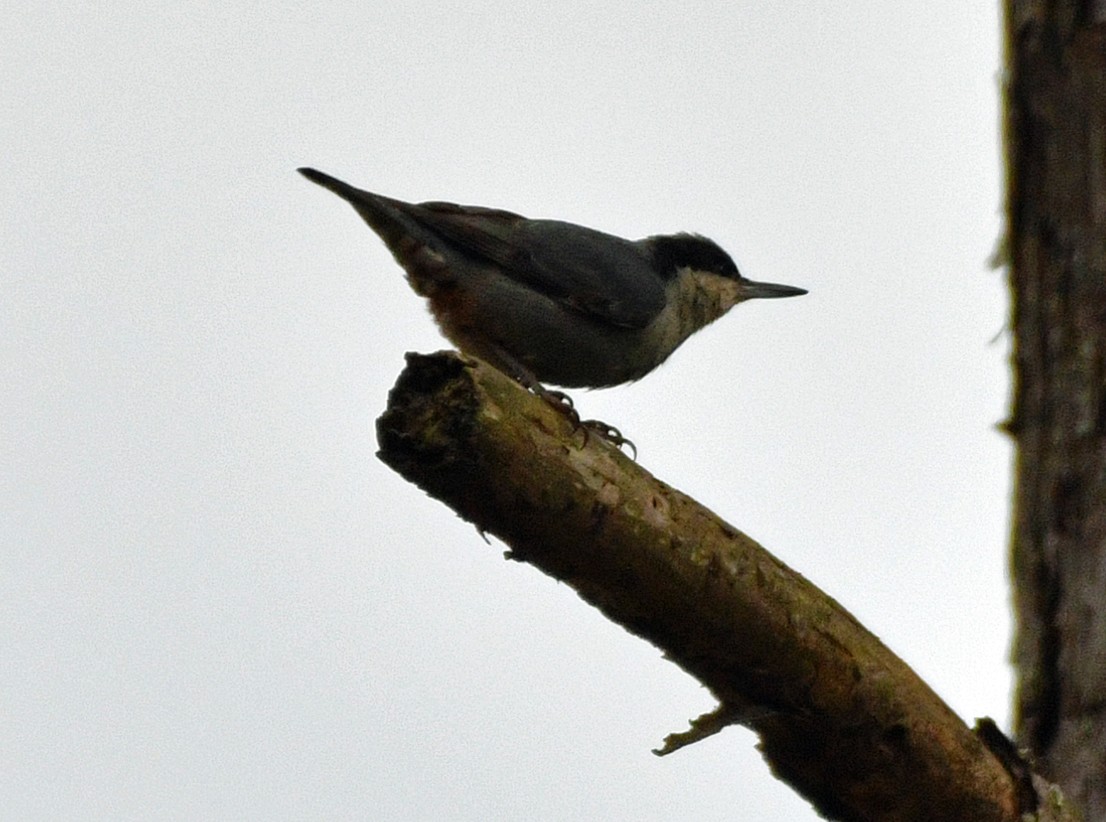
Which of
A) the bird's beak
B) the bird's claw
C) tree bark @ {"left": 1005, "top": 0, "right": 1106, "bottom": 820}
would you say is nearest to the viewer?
tree bark @ {"left": 1005, "top": 0, "right": 1106, "bottom": 820}

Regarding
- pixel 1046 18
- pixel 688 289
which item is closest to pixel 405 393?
pixel 1046 18

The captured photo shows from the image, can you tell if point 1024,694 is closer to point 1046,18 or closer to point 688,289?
point 1046,18

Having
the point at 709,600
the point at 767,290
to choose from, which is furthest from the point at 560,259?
the point at 709,600

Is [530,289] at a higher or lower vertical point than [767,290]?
lower

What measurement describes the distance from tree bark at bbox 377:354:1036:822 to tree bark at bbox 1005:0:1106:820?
18 cm

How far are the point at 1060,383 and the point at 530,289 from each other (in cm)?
240

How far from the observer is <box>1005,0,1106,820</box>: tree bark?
133 inches

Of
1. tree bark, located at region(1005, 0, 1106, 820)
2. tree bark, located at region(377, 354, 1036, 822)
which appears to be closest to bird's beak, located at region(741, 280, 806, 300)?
tree bark, located at region(1005, 0, 1106, 820)

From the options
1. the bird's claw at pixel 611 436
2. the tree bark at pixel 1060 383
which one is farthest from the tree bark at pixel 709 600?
the bird's claw at pixel 611 436

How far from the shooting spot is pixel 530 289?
5496 mm

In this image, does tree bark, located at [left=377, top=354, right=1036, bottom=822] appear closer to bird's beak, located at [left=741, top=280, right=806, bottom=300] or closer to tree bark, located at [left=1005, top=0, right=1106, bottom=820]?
tree bark, located at [left=1005, top=0, right=1106, bottom=820]

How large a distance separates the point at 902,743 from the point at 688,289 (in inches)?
133

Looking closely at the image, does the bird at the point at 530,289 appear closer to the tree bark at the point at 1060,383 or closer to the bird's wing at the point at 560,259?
the bird's wing at the point at 560,259

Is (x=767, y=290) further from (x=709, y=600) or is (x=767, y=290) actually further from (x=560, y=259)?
(x=709, y=600)
